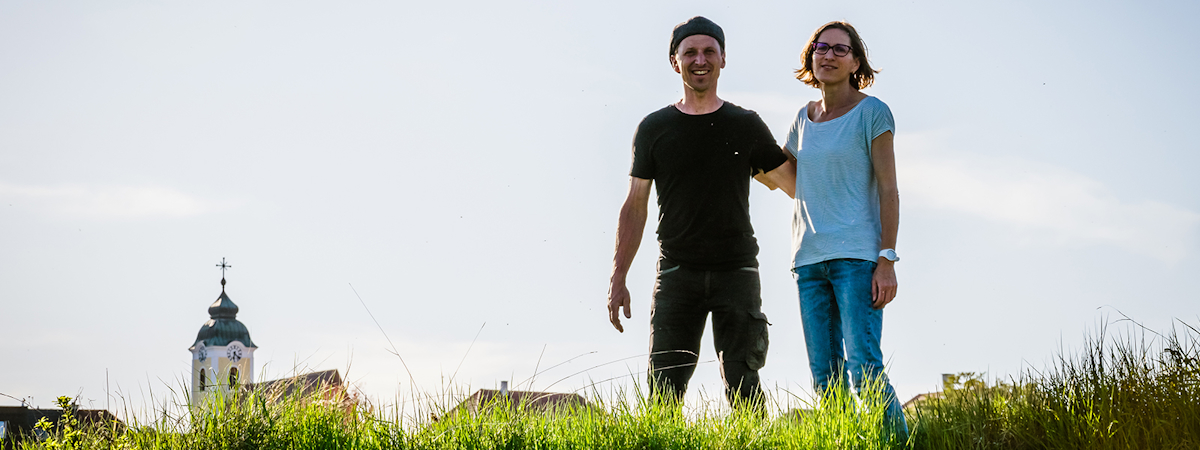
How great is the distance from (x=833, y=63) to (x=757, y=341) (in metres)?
1.36

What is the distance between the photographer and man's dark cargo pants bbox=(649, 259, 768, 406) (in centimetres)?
478

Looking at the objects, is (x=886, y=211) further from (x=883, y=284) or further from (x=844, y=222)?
(x=883, y=284)

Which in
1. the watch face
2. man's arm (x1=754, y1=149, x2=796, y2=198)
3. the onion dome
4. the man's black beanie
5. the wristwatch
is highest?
the onion dome

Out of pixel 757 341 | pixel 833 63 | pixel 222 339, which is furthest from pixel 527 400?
pixel 222 339

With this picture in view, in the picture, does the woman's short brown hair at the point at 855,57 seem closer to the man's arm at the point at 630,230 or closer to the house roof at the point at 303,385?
the man's arm at the point at 630,230

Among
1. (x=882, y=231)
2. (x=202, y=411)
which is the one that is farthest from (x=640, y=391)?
(x=202, y=411)

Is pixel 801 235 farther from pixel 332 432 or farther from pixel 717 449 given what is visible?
pixel 332 432

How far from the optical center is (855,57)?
14.3ft

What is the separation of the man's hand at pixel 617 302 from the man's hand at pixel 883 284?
1349mm

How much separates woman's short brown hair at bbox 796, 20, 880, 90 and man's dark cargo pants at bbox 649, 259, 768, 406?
0.95 m

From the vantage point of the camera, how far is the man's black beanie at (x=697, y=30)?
4.84m

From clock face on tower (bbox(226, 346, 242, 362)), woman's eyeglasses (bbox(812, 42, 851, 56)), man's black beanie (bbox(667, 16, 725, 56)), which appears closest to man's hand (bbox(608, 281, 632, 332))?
man's black beanie (bbox(667, 16, 725, 56))

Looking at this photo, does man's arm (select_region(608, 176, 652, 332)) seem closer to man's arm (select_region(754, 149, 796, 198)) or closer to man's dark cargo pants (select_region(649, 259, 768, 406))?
man's dark cargo pants (select_region(649, 259, 768, 406))

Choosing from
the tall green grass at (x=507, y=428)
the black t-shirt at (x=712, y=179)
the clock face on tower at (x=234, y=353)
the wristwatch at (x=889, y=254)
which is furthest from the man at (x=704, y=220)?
the clock face on tower at (x=234, y=353)
